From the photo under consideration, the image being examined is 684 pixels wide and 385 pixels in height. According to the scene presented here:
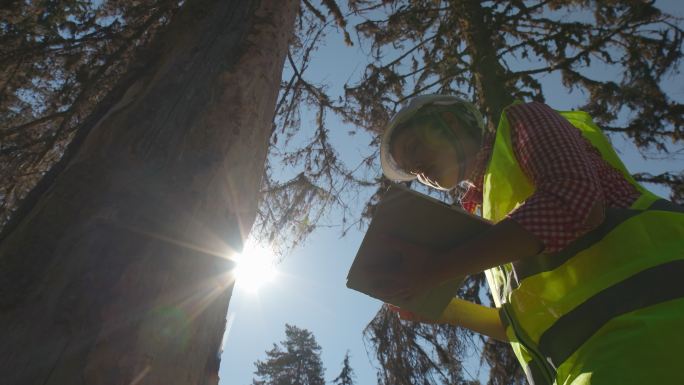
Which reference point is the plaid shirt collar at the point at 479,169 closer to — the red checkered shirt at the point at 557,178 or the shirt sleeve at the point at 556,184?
the red checkered shirt at the point at 557,178

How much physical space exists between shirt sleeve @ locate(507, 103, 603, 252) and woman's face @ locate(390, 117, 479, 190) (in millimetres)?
448

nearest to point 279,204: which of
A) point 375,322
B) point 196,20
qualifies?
point 375,322

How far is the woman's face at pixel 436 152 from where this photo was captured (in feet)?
5.46

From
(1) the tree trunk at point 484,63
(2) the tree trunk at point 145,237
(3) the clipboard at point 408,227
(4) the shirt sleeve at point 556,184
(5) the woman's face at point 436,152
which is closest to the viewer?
(2) the tree trunk at point 145,237

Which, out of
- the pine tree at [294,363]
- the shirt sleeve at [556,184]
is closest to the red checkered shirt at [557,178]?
the shirt sleeve at [556,184]

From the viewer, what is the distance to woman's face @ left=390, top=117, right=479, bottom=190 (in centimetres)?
167

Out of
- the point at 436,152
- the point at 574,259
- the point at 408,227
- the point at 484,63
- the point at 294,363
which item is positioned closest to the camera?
the point at 574,259

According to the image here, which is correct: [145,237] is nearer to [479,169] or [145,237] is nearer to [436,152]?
[436,152]

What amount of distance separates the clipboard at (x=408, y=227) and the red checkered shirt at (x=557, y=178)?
0.61 feet

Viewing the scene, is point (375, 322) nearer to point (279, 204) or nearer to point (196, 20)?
point (279, 204)

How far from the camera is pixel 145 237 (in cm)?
102

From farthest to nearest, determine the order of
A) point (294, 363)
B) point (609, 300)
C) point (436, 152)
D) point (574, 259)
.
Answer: point (294, 363) < point (436, 152) < point (574, 259) < point (609, 300)

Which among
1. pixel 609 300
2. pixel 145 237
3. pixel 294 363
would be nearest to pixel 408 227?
pixel 609 300

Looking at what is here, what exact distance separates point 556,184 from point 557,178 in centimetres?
3
